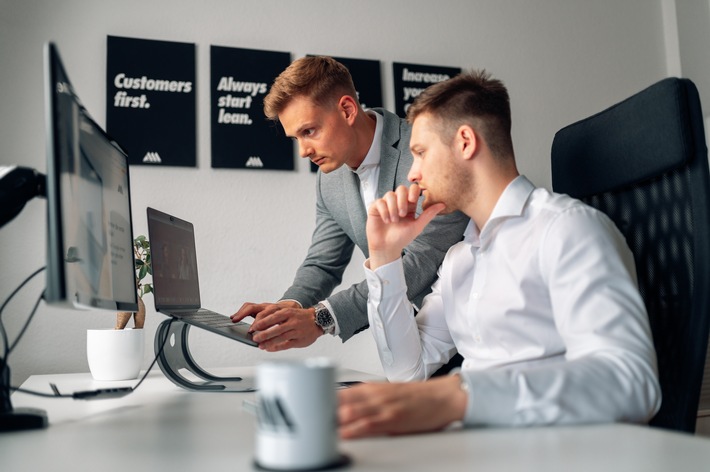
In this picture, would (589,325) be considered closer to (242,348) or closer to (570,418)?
(570,418)

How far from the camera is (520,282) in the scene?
1138 millimetres

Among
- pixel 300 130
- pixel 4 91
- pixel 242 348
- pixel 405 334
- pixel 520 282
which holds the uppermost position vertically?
pixel 4 91

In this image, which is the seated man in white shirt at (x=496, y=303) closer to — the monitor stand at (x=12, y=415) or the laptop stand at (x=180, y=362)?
the laptop stand at (x=180, y=362)

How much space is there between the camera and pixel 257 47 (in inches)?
105

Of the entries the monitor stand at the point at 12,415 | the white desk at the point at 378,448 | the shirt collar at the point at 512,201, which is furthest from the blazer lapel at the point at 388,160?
the monitor stand at the point at 12,415

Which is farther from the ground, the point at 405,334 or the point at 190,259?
the point at 190,259

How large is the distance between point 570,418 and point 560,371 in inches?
2.2

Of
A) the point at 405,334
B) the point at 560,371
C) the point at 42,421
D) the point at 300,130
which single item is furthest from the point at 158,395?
the point at 300,130

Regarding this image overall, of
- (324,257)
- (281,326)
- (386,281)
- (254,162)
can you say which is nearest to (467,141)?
(386,281)

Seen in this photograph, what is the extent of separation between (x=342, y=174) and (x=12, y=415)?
138 centimetres

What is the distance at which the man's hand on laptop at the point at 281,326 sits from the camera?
154cm

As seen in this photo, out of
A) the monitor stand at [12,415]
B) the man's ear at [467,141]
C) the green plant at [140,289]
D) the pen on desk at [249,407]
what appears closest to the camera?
the monitor stand at [12,415]

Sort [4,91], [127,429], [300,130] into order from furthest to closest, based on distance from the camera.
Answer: [4,91] < [300,130] < [127,429]

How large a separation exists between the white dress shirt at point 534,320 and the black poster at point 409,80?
145 cm
